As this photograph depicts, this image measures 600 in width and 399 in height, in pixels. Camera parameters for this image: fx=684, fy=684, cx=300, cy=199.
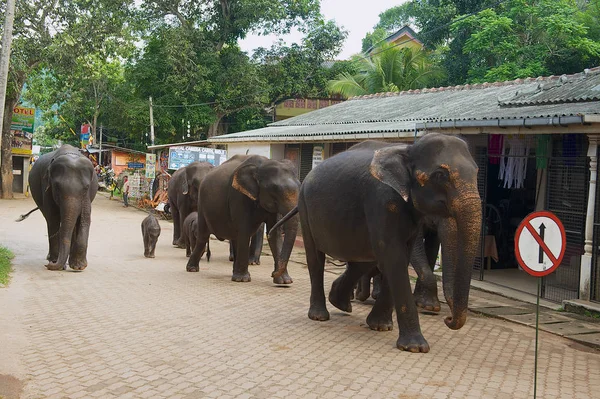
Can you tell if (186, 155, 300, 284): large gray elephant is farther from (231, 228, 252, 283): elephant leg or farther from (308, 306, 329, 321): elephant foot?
(308, 306, 329, 321): elephant foot

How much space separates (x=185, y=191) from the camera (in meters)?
16.0

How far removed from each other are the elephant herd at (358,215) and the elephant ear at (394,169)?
0.4 inches

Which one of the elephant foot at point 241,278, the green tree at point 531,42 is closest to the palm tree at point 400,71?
the green tree at point 531,42

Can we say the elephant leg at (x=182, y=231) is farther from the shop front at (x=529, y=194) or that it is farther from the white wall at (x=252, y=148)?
the shop front at (x=529, y=194)

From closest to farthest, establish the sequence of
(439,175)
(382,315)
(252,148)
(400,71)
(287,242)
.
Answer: (439,175) < (382,315) < (287,242) < (252,148) < (400,71)

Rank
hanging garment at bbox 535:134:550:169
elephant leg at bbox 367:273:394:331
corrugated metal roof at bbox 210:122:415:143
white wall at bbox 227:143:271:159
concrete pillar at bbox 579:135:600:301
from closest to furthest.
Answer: elephant leg at bbox 367:273:394:331, concrete pillar at bbox 579:135:600:301, hanging garment at bbox 535:134:550:169, corrugated metal roof at bbox 210:122:415:143, white wall at bbox 227:143:271:159

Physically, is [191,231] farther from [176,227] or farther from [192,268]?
[176,227]

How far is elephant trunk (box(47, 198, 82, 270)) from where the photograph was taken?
37.2 feet

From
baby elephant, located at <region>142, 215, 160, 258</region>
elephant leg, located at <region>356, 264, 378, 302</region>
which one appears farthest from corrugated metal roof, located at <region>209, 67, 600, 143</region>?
baby elephant, located at <region>142, 215, 160, 258</region>

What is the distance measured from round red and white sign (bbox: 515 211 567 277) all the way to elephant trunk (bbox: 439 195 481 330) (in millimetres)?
425

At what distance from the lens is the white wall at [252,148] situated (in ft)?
66.9

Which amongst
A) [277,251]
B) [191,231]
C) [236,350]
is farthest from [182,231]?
[236,350]

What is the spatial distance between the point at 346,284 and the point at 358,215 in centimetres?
126

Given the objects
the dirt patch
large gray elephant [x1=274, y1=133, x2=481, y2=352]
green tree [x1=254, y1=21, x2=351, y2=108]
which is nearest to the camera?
the dirt patch
